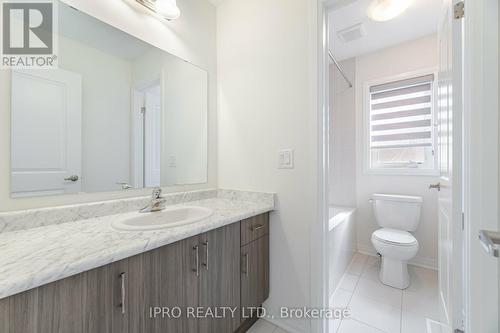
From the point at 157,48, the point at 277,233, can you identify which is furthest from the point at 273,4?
the point at 277,233

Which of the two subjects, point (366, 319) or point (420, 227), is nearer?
point (366, 319)

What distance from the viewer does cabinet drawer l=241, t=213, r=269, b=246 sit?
126 cm

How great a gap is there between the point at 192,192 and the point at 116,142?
598 millimetres

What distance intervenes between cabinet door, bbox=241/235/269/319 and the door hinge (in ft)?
4.83

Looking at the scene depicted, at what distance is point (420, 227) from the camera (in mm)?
2271

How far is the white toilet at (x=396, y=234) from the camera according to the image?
5.97ft

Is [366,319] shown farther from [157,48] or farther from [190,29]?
[190,29]

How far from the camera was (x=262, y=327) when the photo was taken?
4.66ft

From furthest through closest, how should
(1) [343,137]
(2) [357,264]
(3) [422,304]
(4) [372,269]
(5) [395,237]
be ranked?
(1) [343,137]
(2) [357,264]
(4) [372,269]
(5) [395,237]
(3) [422,304]

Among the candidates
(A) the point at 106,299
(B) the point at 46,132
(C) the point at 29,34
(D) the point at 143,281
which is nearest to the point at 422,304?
(D) the point at 143,281

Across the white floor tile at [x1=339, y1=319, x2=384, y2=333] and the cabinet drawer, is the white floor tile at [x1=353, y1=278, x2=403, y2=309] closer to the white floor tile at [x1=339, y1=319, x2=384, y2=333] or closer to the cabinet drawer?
the white floor tile at [x1=339, y1=319, x2=384, y2=333]

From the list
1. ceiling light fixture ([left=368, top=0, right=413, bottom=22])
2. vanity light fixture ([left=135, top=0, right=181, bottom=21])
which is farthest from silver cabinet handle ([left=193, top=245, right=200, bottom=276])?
ceiling light fixture ([left=368, top=0, right=413, bottom=22])

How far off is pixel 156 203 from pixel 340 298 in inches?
65.1

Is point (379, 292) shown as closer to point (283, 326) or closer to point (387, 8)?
point (283, 326)
